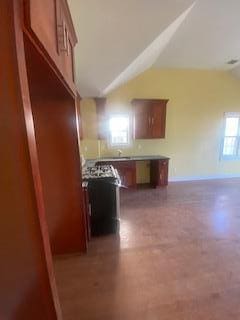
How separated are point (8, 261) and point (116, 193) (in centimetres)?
211

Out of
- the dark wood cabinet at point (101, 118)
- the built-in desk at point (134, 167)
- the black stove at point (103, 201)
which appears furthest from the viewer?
the dark wood cabinet at point (101, 118)

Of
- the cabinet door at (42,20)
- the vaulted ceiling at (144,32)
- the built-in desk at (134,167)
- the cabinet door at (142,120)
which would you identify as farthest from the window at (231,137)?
the cabinet door at (42,20)

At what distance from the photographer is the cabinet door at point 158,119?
509 centimetres

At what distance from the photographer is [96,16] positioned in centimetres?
172

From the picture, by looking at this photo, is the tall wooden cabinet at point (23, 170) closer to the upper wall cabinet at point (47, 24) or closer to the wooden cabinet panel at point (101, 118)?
the upper wall cabinet at point (47, 24)

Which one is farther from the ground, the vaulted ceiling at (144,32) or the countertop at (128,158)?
the vaulted ceiling at (144,32)

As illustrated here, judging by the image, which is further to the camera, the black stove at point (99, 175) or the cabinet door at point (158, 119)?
the cabinet door at point (158, 119)

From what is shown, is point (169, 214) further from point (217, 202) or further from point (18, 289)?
point (18, 289)

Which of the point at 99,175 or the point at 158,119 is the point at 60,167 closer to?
the point at 99,175

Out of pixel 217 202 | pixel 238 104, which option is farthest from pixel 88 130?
pixel 238 104

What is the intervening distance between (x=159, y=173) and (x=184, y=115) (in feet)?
5.91

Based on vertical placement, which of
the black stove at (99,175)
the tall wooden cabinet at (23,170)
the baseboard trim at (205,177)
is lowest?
the baseboard trim at (205,177)

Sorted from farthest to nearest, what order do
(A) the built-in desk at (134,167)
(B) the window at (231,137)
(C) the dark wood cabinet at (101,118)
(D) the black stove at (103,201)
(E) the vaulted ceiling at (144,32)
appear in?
(B) the window at (231,137) → (C) the dark wood cabinet at (101,118) → (A) the built-in desk at (134,167) → (D) the black stove at (103,201) → (E) the vaulted ceiling at (144,32)

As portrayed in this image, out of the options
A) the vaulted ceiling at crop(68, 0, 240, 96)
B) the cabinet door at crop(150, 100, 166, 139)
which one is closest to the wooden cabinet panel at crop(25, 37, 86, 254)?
the vaulted ceiling at crop(68, 0, 240, 96)
